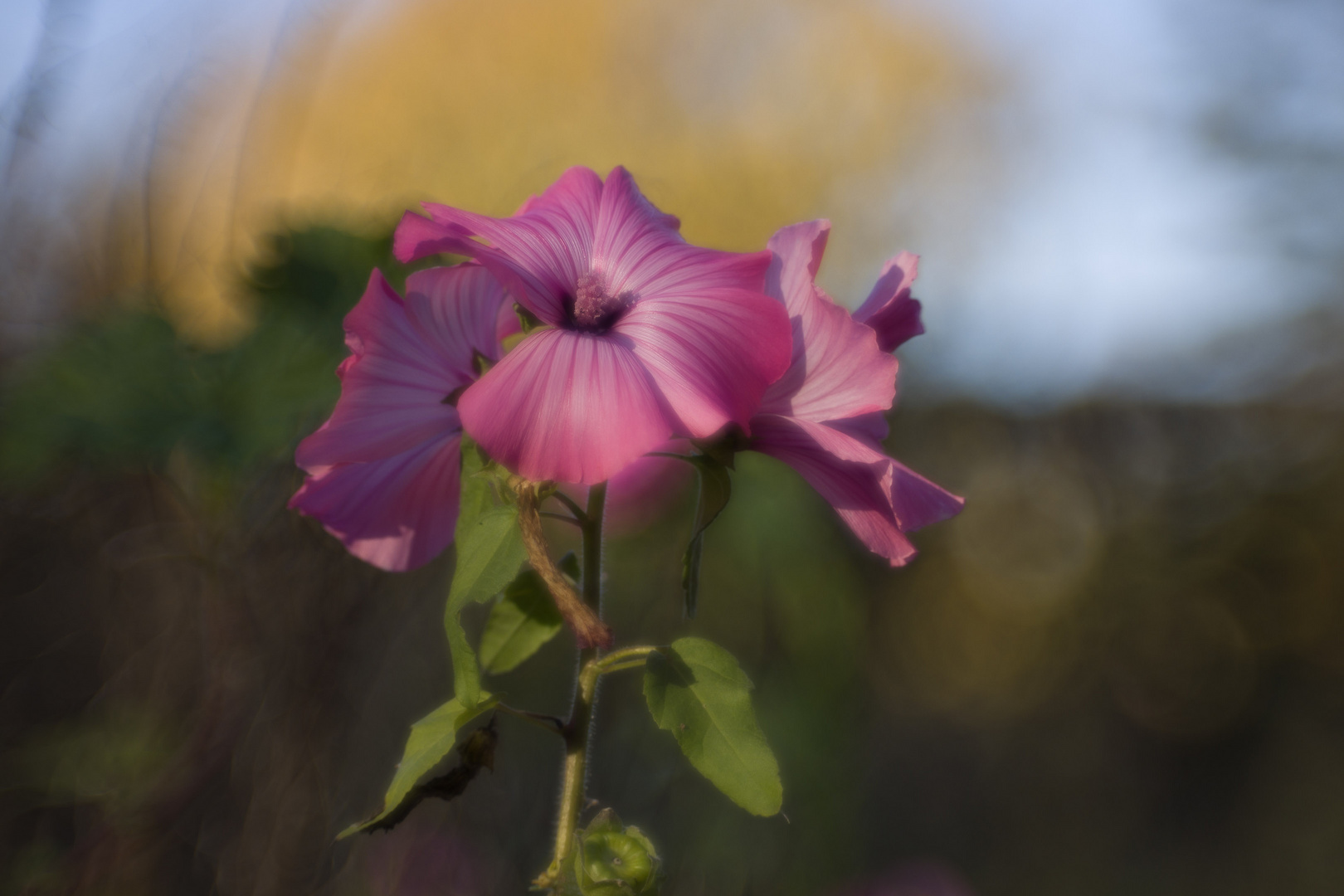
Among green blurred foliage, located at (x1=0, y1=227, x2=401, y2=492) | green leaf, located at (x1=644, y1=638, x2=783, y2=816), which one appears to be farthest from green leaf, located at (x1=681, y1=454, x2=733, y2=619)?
green blurred foliage, located at (x1=0, y1=227, x2=401, y2=492)

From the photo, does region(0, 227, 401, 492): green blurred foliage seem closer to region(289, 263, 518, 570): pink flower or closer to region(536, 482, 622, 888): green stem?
region(289, 263, 518, 570): pink flower

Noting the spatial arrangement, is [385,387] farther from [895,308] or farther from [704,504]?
[895,308]

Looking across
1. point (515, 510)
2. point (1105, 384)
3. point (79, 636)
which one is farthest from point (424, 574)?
point (1105, 384)

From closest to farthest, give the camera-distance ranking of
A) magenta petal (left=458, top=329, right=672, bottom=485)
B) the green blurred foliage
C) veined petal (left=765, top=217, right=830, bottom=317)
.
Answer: magenta petal (left=458, top=329, right=672, bottom=485), veined petal (left=765, top=217, right=830, bottom=317), the green blurred foliage

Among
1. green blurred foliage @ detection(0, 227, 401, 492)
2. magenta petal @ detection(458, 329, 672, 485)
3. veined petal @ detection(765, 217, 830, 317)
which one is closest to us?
magenta petal @ detection(458, 329, 672, 485)

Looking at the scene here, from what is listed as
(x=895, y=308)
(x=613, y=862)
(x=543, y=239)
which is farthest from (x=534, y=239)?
(x=613, y=862)

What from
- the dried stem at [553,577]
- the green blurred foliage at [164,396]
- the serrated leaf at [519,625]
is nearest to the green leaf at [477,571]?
the dried stem at [553,577]
